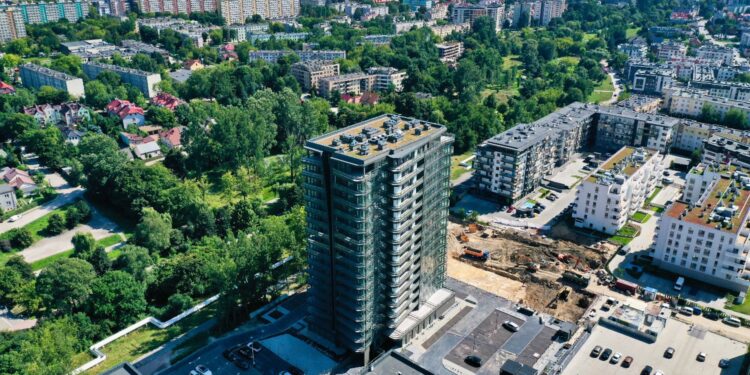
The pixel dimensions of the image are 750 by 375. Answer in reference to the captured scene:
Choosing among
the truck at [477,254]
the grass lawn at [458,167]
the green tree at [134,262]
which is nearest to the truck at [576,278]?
the truck at [477,254]

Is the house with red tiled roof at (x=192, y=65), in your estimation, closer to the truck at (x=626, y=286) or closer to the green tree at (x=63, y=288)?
the green tree at (x=63, y=288)

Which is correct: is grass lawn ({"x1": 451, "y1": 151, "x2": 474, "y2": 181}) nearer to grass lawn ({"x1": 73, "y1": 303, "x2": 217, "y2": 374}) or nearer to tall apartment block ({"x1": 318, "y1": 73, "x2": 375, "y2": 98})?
tall apartment block ({"x1": 318, "y1": 73, "x2": 375, "y2": 98})

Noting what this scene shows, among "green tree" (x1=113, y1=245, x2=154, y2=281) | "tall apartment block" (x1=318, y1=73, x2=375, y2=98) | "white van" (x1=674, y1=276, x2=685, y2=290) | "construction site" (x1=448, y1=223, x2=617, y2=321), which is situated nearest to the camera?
"construction site" (x1=448, y1=223, x2=617, y2=321)

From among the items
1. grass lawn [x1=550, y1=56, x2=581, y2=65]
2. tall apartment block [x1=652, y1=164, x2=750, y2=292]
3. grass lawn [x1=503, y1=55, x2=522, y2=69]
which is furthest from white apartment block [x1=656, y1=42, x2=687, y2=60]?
tall apartment block [x1=652, y1=164, x2=750, y2=292]

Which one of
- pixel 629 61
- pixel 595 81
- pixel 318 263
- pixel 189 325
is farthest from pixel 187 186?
pixel 629 61

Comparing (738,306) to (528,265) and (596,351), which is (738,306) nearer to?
(596,351)

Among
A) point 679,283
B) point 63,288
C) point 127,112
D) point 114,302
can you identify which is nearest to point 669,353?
point 679,283
